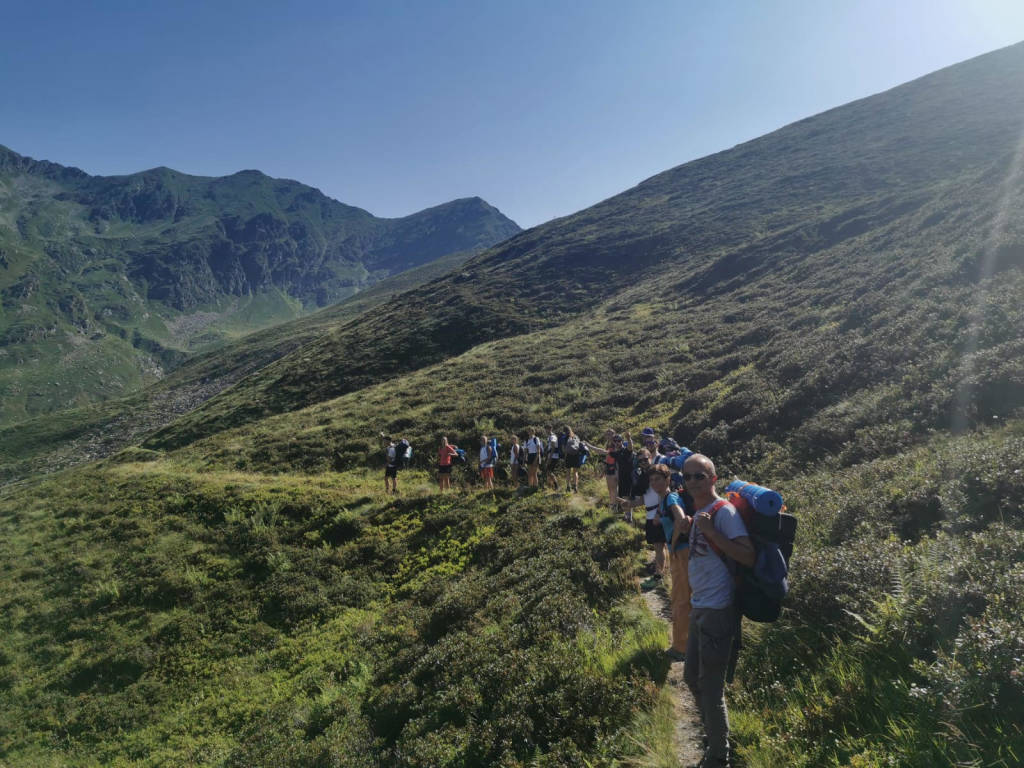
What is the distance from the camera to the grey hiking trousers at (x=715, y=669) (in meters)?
4.25

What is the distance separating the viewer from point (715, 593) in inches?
173

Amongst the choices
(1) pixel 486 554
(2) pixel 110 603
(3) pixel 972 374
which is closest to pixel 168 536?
(2) pixel 110 603

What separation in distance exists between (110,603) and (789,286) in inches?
1549

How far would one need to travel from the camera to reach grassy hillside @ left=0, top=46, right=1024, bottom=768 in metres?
4.80

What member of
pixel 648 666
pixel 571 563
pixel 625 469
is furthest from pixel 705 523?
pixel 625 469

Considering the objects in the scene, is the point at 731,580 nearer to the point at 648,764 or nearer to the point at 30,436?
the point at 648,764

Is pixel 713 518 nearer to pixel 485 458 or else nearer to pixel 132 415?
pixel 485 458

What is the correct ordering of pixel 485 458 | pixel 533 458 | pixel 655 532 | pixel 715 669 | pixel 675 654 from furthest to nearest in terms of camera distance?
pixel 485 458 → pixel 533 458 → pixel 655 532 → pixel 675 654 → pixel 715 669

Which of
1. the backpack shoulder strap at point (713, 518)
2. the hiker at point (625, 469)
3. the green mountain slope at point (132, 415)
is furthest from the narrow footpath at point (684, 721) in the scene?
the green mountain slope at point (132, 415)

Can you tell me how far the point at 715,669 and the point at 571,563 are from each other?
538cm

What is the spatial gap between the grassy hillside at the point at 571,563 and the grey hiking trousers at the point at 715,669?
30 cm

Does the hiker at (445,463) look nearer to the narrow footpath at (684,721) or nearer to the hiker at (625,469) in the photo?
the hiker at (625,469)

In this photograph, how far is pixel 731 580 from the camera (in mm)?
4395

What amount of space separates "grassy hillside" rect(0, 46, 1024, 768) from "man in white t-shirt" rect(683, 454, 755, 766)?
389 mm
